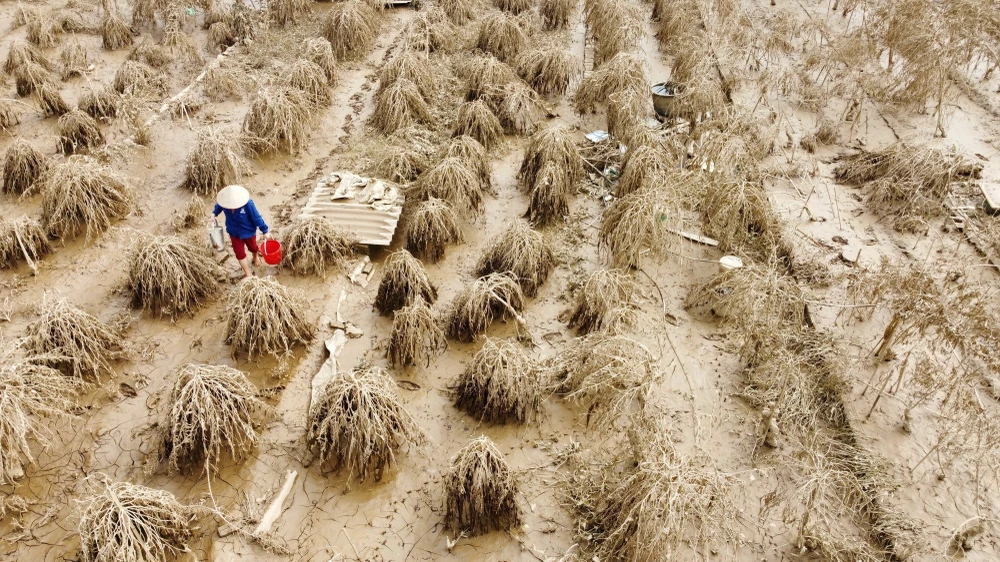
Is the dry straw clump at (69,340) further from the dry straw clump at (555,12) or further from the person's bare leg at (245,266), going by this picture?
the dry straw clump at (555,12)

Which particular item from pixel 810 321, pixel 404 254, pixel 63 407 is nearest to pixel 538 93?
pixel 404 254

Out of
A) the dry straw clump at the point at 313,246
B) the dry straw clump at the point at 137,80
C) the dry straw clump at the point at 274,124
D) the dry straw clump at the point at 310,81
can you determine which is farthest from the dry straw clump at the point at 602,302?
the dry straw clump at the point at 137,80

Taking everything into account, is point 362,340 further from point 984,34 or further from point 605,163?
point 984,34

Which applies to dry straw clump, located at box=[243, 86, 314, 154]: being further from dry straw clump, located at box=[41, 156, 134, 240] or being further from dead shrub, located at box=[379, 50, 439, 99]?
dry straw clump, located at box=[41, 156, 134, 240]

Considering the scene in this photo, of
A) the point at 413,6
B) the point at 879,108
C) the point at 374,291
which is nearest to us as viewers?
the point at 374,291

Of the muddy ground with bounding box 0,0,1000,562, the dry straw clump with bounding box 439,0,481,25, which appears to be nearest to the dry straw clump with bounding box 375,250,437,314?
the muddy ground with bounding box 0,0,1000,562

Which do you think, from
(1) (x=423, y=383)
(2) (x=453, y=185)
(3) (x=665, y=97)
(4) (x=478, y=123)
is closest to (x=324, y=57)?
(4) (x=478, y=123)
